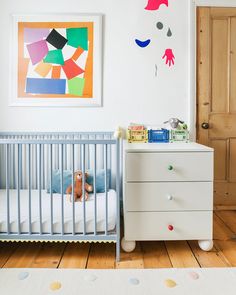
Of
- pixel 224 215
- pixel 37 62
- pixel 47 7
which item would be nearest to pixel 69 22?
pixel 47 7

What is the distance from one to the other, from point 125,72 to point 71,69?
0.47m

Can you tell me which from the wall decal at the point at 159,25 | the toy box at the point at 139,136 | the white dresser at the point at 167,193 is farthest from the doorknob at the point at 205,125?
the wall decal at the point at 159,25

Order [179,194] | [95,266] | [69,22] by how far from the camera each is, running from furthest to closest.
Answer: [69,22] < [179,194] < [95,266]

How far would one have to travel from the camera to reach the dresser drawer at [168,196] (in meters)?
1.96

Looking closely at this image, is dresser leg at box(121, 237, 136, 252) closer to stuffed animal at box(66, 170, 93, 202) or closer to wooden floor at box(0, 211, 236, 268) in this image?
wooden floor at box(0, 211, 236, 268)

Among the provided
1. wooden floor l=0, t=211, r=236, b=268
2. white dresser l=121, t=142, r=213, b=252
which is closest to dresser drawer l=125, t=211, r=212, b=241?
white dresser l=121, t=142, r=213, b=252

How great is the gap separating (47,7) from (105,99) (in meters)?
0.92

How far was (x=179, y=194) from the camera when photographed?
197cm

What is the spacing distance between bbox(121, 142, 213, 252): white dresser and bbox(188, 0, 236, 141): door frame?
2.53 feet

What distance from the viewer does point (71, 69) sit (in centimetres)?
259

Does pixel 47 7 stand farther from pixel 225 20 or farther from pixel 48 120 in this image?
pixel 225 20

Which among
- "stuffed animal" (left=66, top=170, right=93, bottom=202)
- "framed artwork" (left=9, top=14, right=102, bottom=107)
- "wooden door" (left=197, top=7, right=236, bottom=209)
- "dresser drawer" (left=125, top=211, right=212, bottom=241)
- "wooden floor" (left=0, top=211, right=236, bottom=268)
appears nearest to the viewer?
"wooden floor" (left=0, top=211, right=236, bottom=268)

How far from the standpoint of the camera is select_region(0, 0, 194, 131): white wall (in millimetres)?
2602
